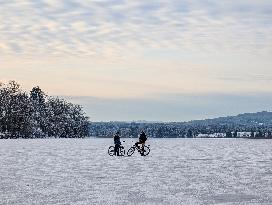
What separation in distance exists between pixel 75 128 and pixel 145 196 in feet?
381

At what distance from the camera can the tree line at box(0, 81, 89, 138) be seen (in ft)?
371

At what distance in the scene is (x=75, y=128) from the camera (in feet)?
430

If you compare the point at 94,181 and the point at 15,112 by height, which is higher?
the point at 15,112

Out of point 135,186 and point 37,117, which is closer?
point 135,186

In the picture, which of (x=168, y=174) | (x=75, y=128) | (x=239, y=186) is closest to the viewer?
(x=239, y=186)

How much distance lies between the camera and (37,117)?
126250 millimetres

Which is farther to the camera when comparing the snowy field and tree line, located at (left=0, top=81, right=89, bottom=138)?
tree line, located at (left=0, top=81, right=89, bottom=138)

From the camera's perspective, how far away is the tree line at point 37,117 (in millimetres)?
113125

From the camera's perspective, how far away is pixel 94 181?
67.0 feet

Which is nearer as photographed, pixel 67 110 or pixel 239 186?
pixel 239 186

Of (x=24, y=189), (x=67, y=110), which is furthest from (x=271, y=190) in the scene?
(x=67, y=110)

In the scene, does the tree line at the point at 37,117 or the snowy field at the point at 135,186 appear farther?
the tree line at the point at 37,117

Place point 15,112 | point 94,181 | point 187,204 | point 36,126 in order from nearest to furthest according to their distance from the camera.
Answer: point 187,204 < point 94,181 < point 15,112 < point 36,126

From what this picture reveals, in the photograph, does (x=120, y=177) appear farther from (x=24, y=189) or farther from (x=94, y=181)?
(x=24, y=189)
